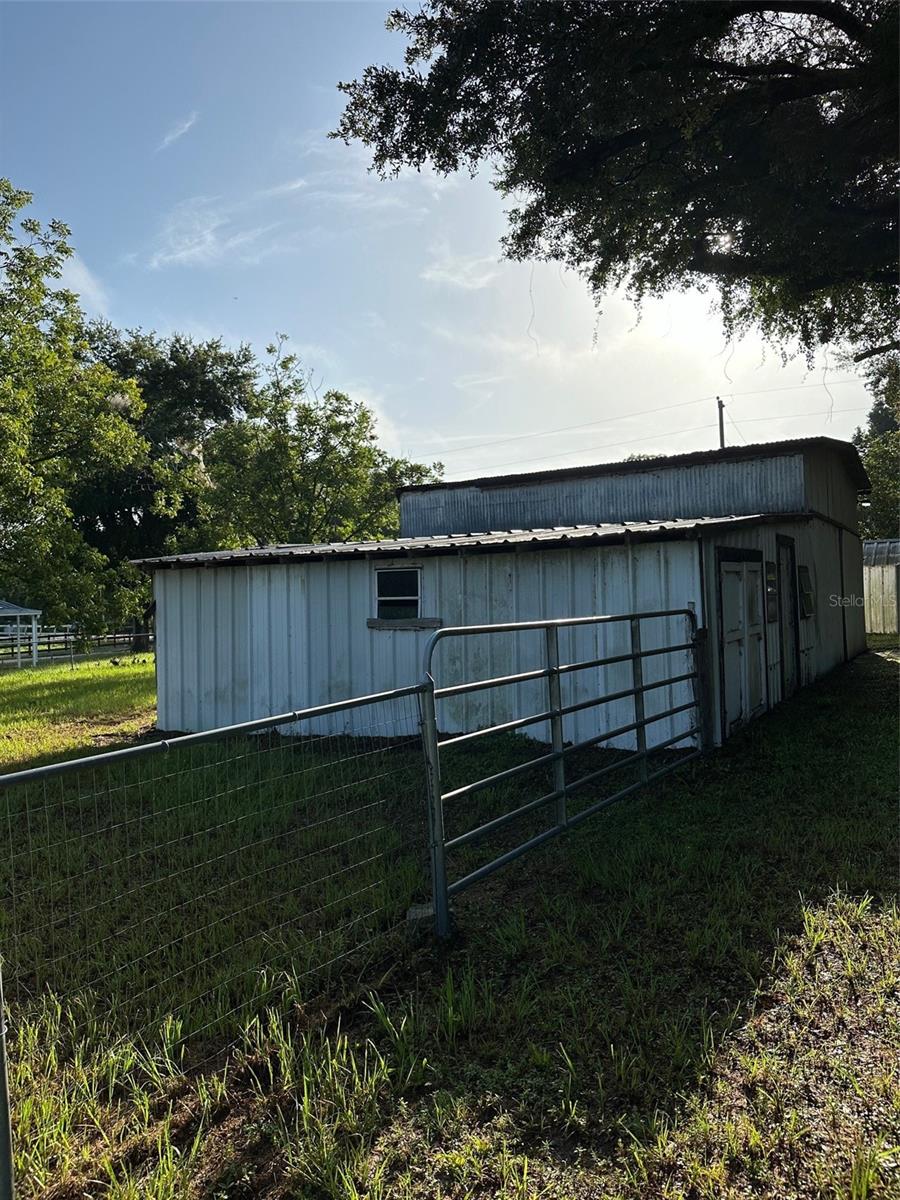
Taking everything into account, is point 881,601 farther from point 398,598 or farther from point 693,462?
point 398,598

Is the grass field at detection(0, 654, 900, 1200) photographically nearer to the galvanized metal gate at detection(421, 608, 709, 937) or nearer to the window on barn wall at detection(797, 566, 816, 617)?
A: the galvanized metal gate at detection(421, 608, 709, 937)

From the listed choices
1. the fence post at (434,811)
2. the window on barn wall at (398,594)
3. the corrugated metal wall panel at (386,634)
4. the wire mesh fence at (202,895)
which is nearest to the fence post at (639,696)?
the corrugated metal wall panel at (386,634)

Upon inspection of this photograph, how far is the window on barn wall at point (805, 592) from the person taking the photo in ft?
37.8

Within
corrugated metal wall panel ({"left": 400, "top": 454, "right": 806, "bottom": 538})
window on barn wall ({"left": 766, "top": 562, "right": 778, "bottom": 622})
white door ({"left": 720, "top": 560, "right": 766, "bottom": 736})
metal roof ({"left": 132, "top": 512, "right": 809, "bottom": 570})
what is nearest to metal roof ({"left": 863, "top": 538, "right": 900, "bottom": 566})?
corrugated metal wall panel ({"left": 400, "top": 454, "right": 806, "bottom": 538})

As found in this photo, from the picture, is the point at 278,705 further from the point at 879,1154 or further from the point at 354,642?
the point at 879,1154

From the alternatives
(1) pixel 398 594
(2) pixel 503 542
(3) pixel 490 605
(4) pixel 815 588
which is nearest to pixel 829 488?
(4) pixel 815 588

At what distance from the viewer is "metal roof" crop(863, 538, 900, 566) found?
24.5 metres

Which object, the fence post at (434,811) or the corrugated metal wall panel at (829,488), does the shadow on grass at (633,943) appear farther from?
the corrugated metal wall panel at (829,488)

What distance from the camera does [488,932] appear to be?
3803 millimetres

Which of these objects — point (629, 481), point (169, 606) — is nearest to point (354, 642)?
point (169, 606)

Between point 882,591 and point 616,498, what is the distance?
14543mm

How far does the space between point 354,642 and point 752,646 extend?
5171mm

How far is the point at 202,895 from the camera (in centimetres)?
411

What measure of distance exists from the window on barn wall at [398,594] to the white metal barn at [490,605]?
0.02 metres
